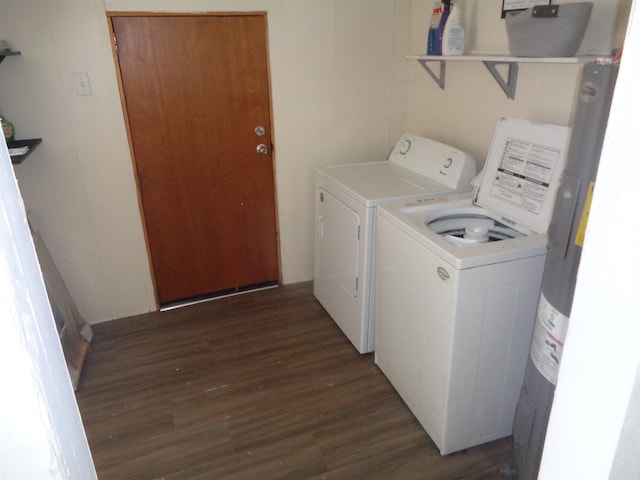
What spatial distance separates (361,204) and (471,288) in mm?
778

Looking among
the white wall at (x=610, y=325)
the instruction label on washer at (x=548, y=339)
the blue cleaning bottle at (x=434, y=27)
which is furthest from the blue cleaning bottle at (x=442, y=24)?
the white wall at (x=610, y=325)

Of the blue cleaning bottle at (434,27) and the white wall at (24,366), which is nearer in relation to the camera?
the white wall at (24,366)

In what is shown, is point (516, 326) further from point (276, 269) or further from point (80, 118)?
point (80, 118)

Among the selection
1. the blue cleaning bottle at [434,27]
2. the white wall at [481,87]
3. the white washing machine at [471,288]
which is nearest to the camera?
the white washing machine at [471,288]

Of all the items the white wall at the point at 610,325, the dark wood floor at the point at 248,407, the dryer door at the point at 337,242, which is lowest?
the dark wood floor at the point at 248,407

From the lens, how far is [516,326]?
5.91ft

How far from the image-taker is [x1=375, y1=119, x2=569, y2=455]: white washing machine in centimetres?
170

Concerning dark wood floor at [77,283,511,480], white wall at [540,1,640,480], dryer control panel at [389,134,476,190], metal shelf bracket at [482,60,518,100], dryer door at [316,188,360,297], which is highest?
metal shelf bracket at [482,60,518,100]

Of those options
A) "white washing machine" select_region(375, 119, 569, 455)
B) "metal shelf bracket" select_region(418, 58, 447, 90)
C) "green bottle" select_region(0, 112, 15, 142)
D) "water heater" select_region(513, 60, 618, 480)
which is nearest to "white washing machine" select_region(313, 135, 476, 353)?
"white washing machine" select_region(375, 119, 569, 455)

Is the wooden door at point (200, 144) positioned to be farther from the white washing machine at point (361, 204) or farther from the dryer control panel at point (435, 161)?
the dryer control panel at point (435, 161)

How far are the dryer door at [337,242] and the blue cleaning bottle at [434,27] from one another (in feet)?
3.10

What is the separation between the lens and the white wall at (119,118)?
2.35 meters

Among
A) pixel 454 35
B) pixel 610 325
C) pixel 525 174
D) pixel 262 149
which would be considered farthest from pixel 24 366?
pixel 262 149

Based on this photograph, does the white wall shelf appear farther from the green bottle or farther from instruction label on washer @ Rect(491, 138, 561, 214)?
the green bottle
